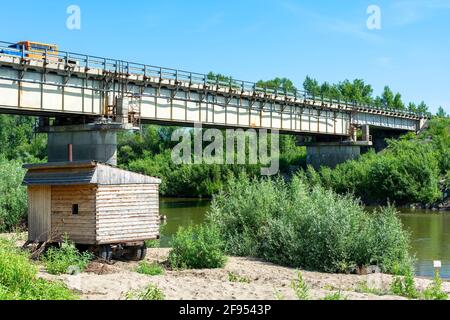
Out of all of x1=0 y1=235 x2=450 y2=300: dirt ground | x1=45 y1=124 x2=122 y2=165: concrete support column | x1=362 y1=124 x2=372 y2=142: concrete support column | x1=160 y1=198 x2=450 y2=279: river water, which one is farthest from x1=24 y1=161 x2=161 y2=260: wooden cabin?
x1=362 y1=124 x2=372 y2=142: concrete support column

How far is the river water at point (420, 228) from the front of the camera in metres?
27.7

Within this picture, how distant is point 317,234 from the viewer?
2302 centimetres

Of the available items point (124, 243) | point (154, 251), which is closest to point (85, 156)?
point (154, 251)

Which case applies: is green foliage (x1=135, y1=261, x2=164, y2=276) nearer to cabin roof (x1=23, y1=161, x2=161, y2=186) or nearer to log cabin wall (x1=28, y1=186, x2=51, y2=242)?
cabin roof (x1=23, y1=161, x2=161, y2=186)

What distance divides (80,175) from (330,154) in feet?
167

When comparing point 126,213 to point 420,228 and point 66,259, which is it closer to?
point 66,259

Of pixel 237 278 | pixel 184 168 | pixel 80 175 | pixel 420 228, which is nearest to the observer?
pixel 237 278

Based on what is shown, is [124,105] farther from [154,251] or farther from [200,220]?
[154,251]

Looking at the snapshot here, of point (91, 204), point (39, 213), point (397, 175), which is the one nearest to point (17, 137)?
point (397, 175)

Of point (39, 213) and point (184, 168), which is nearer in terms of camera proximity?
point (39, 213)

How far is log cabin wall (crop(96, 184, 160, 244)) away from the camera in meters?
21.5

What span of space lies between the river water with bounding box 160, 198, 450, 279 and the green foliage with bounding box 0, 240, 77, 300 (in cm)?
1020

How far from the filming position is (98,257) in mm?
21531

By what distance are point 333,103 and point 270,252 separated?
141 feet
